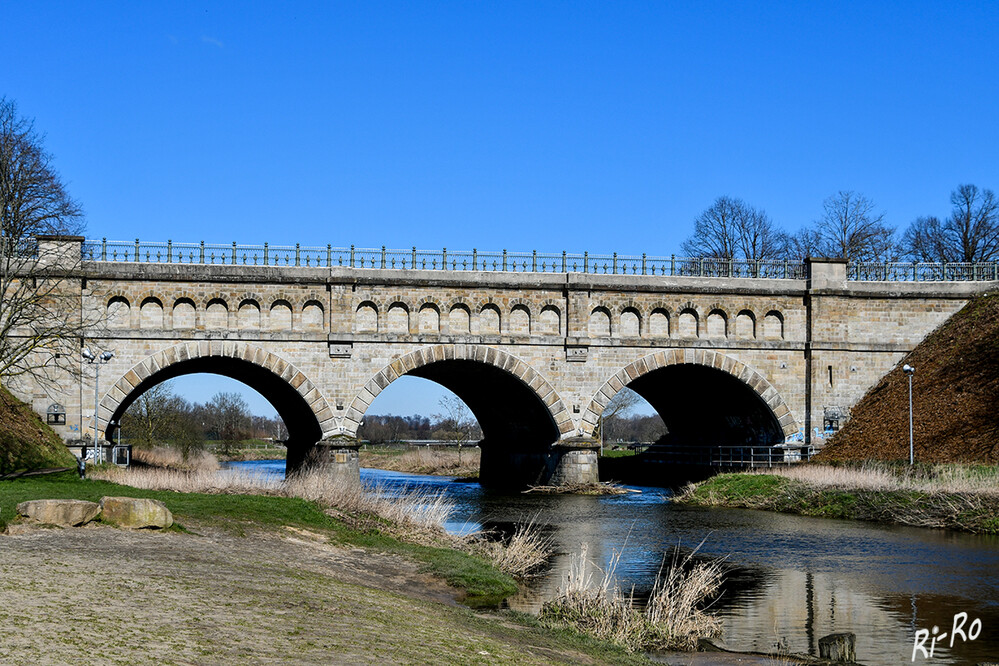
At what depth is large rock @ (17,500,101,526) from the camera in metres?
17.0

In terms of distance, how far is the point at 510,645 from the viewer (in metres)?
12.2

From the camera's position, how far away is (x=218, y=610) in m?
11.2

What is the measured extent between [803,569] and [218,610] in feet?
46.3

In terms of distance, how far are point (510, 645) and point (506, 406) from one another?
36923 mm

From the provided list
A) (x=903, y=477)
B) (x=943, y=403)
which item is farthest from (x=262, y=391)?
(x=943, y=403)

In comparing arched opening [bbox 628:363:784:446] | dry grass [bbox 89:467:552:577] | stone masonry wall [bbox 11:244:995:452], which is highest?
stone masonry wall [bbox 11:244:995:452]

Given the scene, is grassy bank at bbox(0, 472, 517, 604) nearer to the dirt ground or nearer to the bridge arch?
the dirt ground

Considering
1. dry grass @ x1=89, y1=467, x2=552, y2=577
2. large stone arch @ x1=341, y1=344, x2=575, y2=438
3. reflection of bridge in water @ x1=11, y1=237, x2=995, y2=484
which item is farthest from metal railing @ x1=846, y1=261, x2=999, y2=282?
dry grass @ x1=89, y1=467, x2=552, y2=577

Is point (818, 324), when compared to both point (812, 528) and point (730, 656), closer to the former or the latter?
point (812, 528)

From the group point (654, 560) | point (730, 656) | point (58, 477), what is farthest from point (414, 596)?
point (58, 477)

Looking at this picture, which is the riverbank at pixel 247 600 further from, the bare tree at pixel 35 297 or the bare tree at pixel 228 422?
the bare tree at pixel 228 422

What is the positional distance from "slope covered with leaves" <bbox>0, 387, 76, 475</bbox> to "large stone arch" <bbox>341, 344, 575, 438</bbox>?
1046 cm

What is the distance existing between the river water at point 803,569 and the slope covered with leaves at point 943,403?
8.47 metres

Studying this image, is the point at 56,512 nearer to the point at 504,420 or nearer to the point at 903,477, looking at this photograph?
the point at 903,477
